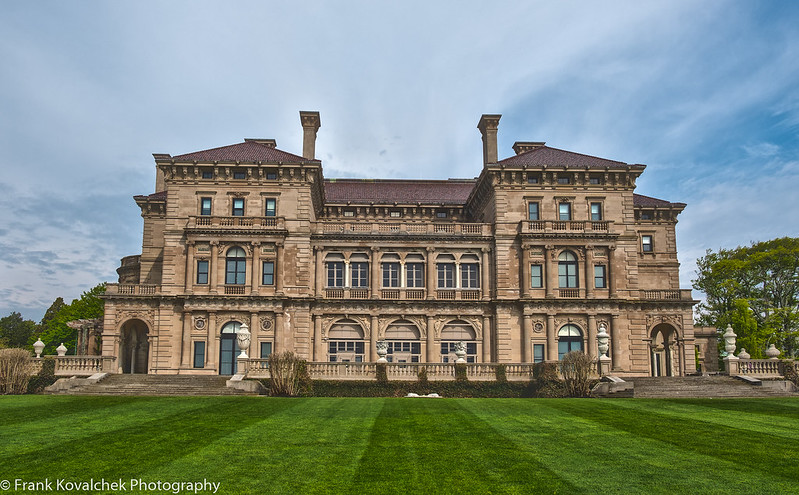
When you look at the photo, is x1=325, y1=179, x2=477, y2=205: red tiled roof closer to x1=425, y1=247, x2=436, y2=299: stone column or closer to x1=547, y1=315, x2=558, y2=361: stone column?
x1=425, y1=247, x2=436, y2=299: stone column

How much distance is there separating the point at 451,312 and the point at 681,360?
16.2 m

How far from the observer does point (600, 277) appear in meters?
45.3

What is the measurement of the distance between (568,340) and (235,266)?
75.6 feet

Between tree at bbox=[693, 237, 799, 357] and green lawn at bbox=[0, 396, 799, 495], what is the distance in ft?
118

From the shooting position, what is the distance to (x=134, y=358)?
153 ft

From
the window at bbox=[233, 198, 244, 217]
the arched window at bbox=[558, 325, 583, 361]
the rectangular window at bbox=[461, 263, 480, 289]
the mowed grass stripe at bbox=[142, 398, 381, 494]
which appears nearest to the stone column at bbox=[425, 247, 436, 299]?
the rectangular window at bbox=[461, 263, 480, 289]

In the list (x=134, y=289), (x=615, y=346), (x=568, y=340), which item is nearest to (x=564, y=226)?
(x=568, y=340)

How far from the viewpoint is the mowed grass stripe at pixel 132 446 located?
10891 mm

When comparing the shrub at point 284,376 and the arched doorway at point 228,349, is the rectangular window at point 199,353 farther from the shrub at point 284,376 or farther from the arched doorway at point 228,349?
the shrub at point 284,376

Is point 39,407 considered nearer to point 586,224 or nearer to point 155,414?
point 155,414

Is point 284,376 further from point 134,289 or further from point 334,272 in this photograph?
point 134,289

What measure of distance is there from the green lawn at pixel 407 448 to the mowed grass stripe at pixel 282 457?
0.10 ft

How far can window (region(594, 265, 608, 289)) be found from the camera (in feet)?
149

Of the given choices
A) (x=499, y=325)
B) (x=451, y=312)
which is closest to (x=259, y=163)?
(x=451, y=312)
